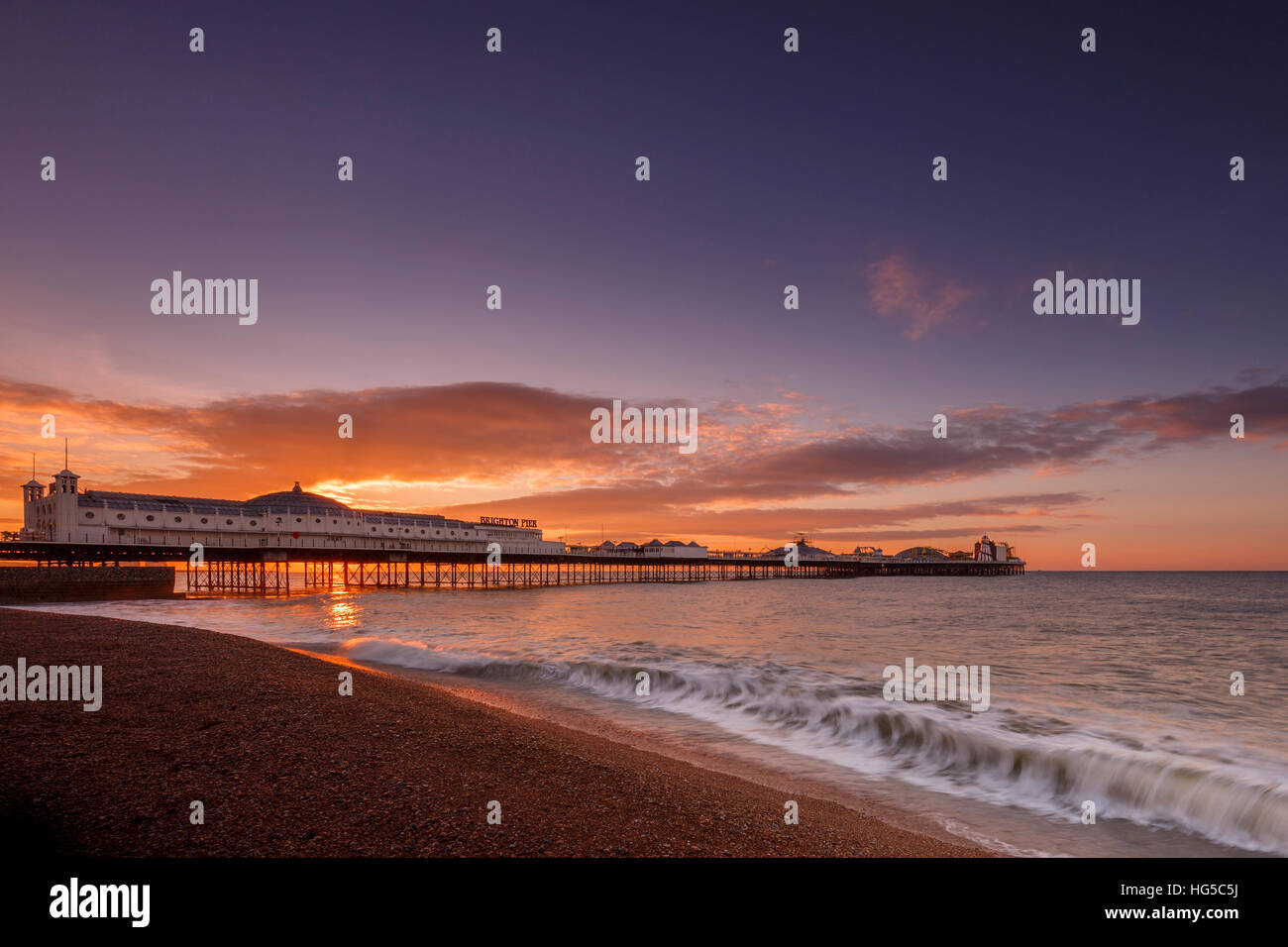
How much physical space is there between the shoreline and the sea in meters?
1.28

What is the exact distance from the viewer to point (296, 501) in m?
84.1

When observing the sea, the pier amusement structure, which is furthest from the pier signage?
the sea

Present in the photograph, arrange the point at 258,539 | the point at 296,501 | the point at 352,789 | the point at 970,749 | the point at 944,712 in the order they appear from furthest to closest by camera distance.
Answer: the point at 296,501
the point at 258,539
the point at 944,712
the point at 970,749
the point at 352,789

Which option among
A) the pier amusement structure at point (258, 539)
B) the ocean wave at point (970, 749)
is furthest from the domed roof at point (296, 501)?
the ocean wave at point (970, 749)

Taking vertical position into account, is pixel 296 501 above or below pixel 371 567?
above

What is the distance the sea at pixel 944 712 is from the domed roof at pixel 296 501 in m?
54.8

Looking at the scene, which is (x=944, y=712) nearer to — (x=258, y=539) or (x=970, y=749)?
(x=970, y=749)

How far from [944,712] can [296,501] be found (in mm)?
89901

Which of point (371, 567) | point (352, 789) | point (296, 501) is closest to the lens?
point (352, 789)

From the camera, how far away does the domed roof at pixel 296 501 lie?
80938mm

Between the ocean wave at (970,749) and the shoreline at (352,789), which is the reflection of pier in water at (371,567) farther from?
the shoreline at (352,789)

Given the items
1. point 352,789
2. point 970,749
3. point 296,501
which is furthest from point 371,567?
point 352,789
